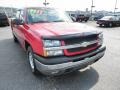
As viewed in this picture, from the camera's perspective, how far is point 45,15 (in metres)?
4.93

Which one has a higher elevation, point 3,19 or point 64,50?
point 3,19

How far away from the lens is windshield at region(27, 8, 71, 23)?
4668mm

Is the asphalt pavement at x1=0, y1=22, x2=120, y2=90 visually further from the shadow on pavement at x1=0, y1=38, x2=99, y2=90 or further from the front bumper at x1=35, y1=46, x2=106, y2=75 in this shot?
the front bumper at x1=35, y1=46, x2=106, y2=75

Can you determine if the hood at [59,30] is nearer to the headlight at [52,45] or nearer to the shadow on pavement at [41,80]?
the headlight at [52,45]

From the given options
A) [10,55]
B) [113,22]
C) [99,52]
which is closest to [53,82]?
[99,52]

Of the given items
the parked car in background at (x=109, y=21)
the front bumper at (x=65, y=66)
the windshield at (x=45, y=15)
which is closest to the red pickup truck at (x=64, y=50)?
the front bumper at (x=65, y=66)

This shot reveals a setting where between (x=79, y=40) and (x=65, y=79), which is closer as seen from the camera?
(x=79, y=40)

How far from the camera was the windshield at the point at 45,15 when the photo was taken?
4668 millimetres

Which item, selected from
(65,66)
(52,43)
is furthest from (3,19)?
(65,66)

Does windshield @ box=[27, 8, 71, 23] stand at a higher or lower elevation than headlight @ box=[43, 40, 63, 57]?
higher

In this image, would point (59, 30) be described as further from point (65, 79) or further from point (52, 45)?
point (65, 79)

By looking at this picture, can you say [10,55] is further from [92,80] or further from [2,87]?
[92,80]

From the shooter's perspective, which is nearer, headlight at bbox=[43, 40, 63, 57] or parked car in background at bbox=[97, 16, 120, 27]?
headlight at bbox=[43, 40, 63, 57]

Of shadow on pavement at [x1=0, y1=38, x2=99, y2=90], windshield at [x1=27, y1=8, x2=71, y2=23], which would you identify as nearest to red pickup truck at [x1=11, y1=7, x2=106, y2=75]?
shadow on pavement at [x1=0, y1=38, x2=99, y2=90]
